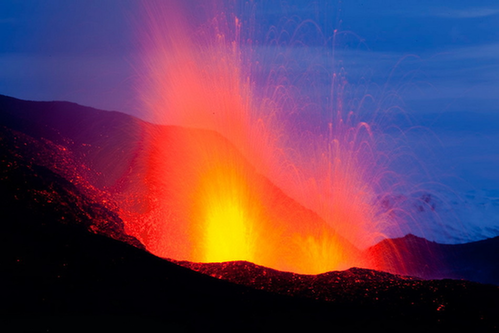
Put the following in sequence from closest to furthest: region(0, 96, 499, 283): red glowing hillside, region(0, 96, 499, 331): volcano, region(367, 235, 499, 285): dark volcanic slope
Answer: region(0, 96, 499, 331): volcano < region(0, 96, 499, 283): red glowing hillside < region(367, 235, 499, 285): dark volcanic slope

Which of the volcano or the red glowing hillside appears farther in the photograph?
the red glowing hillside

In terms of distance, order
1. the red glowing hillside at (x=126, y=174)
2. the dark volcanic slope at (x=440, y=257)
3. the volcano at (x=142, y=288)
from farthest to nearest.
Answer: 1. the dark volcanic slope at (x=440, y=257)
2. the red glowing hillside at (x=126, y=174)
3. the volcano at (x=142, y=288)

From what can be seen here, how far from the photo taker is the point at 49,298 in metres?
10.1

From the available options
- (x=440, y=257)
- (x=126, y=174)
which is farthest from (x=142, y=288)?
(x=440, y=257)

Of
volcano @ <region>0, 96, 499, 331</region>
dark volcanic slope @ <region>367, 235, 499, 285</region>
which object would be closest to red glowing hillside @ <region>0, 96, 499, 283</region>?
dark volcanic slope @ <region>367, 235, 499, 285</region>

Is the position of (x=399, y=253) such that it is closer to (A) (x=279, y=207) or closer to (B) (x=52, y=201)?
(A) (x=279, y=207)

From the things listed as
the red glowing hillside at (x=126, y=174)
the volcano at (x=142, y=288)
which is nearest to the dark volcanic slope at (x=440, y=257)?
the red glowing hillside at (x=126, y=174)

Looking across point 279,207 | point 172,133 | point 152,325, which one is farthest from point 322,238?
point 152,325

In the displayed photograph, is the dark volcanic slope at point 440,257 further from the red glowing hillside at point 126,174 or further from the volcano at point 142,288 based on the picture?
→ the volcano at point 142,288

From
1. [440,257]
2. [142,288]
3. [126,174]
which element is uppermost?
[126,174]

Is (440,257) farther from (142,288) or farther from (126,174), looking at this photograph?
(142,288)

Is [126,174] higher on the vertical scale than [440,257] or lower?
higher

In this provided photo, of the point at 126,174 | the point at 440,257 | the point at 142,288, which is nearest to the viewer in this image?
the point at 142,288

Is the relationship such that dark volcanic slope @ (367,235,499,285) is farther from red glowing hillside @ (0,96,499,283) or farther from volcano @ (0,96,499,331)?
volcano @ (0,96,499,331)
